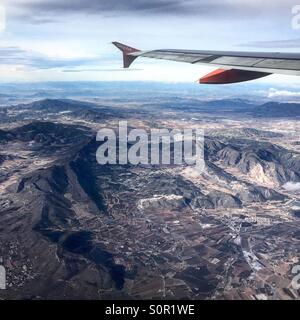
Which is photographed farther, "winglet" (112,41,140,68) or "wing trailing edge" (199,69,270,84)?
"winglet" (112,41,140,68)

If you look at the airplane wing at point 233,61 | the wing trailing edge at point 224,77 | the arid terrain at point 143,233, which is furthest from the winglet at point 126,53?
the arid terrain at point 143,233

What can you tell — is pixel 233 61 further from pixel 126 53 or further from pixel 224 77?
pixel 126 53

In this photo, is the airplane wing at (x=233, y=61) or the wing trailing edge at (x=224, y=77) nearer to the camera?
the airplane wing at (x=233, y=61)

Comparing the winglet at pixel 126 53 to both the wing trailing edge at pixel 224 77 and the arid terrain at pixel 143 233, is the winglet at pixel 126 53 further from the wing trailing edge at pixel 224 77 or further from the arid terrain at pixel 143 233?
the arid terrain at pixel 143 233
